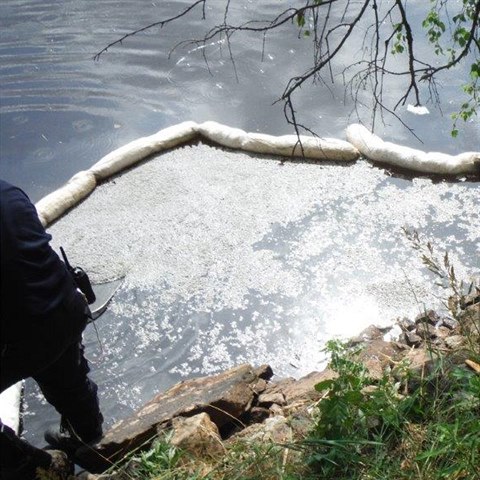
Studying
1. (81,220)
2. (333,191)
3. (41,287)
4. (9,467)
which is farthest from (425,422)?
(81,220)

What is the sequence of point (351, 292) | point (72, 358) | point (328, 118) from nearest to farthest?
point (72, 358), point (351, 292), point (328, 118)

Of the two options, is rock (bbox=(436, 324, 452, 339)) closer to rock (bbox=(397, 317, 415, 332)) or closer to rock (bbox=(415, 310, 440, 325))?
rock (bbox=(415, 310, 440, 325))

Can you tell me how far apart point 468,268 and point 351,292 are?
3.06ft

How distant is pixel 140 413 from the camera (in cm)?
380

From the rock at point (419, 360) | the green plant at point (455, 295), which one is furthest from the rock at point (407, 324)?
the rock at point (419, 360)

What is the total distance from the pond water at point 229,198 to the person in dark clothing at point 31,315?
101cm

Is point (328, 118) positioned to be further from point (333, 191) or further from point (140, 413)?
point (140, 413)

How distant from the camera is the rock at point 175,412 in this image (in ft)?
11.4

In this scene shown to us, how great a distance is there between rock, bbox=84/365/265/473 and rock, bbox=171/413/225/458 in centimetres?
27

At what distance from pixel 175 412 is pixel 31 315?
107cm

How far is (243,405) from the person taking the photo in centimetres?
366

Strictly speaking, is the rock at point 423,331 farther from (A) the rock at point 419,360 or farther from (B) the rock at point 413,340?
(A) the rock at point 419,360

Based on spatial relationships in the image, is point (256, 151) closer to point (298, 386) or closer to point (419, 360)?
point (298, 386)

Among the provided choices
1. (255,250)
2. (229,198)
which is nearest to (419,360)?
(255,250)
